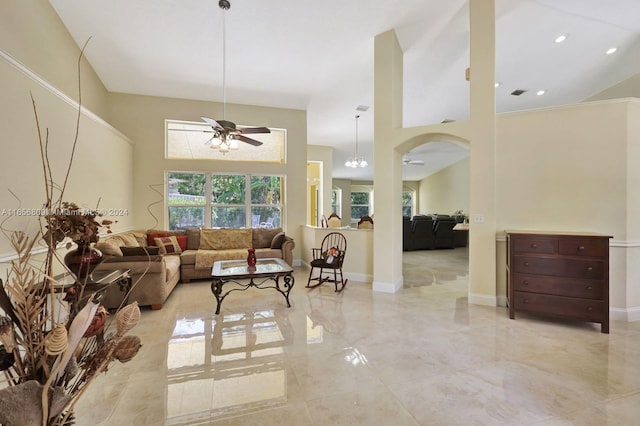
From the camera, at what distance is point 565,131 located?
3320mm

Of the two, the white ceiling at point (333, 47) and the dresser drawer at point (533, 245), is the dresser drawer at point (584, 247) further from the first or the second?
the white ceiling at point (333, 47)

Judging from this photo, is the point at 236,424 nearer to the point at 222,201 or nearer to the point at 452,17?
the point at 222,201

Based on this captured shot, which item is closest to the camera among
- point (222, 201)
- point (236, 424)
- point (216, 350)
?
point (236, 424)

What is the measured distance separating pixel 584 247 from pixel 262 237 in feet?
16.1

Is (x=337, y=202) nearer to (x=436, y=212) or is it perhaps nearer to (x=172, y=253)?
(x=436, y=212)

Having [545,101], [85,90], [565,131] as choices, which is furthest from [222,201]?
[545,101]

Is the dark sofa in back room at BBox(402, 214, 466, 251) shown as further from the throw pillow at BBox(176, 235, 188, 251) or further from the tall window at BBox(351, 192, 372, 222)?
the throw pillow at BBox(176, 235, 188, 251)

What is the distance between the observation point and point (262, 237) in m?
5.70

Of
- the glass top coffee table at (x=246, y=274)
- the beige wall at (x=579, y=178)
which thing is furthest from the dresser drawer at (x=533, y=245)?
the glass top coffee table at (x=246, y=274)

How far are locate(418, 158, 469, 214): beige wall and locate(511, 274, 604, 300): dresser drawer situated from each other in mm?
7968

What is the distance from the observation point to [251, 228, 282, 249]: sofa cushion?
5.65 meters

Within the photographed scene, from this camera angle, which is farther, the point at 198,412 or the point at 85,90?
the point at 85,90

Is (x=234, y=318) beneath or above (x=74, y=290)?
beneath

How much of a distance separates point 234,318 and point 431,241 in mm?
6889
